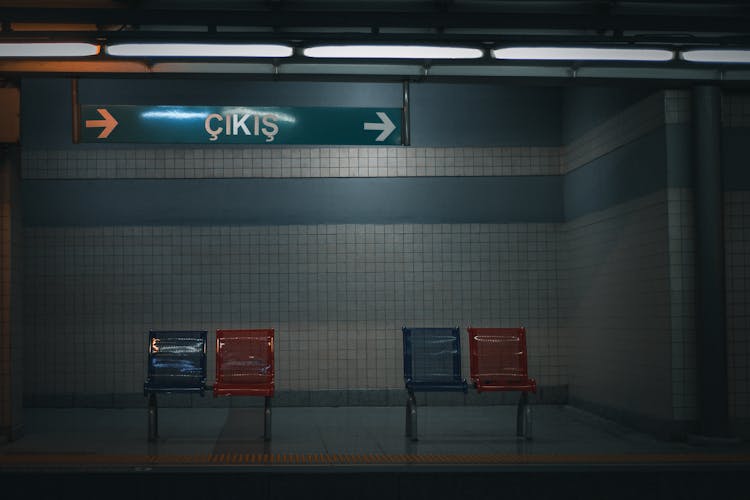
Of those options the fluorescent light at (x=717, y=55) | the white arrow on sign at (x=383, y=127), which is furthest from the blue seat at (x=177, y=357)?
the fluorescent light at (x=717, y=55)

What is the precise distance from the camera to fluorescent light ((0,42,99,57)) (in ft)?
29.9

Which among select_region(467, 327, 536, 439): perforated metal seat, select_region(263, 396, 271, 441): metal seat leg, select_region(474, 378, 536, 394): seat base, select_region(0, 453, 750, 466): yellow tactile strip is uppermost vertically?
select_region(467, 327, 536, 439): perforated metal seat

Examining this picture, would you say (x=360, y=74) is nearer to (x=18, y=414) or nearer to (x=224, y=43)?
(x=224, y=43)

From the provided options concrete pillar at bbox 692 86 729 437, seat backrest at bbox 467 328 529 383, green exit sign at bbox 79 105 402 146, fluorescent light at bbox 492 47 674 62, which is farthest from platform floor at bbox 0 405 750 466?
fluorescent light at bbox 492 47 674 62

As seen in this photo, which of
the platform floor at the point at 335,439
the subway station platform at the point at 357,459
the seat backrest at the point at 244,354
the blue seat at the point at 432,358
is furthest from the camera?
the seat backrest at the point at 244,354

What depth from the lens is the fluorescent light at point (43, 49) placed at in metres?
9.12

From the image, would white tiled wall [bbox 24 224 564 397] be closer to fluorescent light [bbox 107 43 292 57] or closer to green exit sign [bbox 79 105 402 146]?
green exit sign [bbox 79 105 402 146]

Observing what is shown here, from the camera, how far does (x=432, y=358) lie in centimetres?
1084

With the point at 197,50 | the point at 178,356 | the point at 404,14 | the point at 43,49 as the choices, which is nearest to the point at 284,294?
the point at 178,356

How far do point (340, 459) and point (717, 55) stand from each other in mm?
5245

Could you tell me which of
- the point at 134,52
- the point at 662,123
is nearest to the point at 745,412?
the point at 662,123

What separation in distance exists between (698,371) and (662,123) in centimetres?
258

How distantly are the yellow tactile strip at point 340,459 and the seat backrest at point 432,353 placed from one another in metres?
1.81

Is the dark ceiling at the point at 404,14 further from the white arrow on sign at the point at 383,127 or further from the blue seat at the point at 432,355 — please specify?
the blue seat at the point at 432,355
